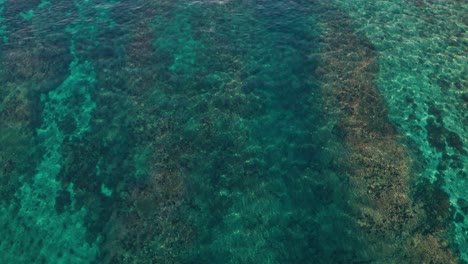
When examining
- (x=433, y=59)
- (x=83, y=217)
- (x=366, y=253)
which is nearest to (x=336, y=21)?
(x=433, y=59)

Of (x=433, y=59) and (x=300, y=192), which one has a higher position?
(x=433, y=59)

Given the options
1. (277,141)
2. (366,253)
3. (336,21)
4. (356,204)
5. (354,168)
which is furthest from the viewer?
(336,21)

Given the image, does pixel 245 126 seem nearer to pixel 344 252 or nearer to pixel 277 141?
pixel 277 141

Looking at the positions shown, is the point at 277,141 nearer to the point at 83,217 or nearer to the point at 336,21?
the point at 83,217

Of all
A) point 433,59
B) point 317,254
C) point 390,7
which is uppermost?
point 390,7

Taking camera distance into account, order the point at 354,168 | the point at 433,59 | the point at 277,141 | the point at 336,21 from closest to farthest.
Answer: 1. the point at 354,168
2. the point at 277,141
3. the point at 433,59
4. the point at 336,21

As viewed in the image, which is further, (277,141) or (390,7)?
(390,7)
